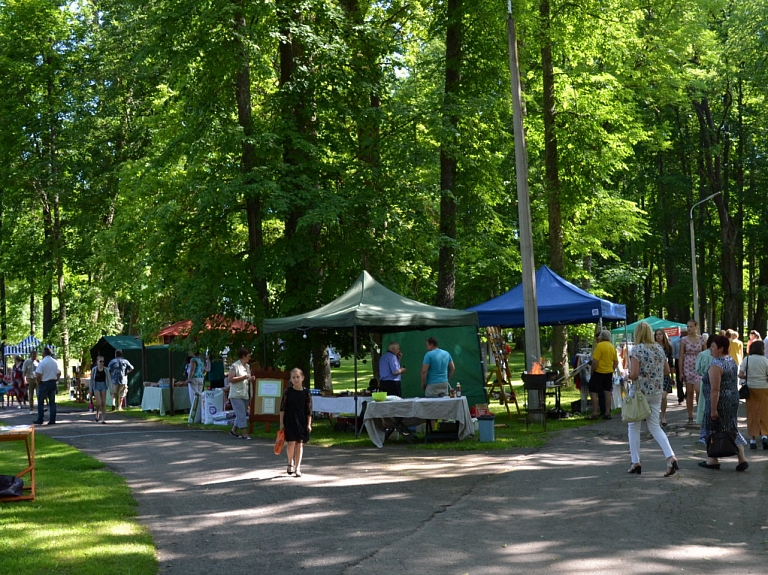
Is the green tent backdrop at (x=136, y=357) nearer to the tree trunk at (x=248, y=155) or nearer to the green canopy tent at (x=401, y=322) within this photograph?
the tree trunk at (x=248, y=155)

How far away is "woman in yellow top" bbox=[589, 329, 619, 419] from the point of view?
66.7ft

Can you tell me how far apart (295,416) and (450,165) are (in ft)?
42.7

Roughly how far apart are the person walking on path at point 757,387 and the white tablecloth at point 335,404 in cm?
689

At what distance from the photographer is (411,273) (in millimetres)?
25141

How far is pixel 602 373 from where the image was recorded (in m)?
20.5

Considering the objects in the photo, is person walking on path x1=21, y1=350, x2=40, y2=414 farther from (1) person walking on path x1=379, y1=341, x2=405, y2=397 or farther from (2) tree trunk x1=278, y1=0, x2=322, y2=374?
(1) person walking on path x1=379, y1=341, x2=405, y2=397

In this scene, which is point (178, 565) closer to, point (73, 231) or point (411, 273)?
point (411, 273)

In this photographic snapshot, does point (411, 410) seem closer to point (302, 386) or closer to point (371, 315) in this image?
point (371, 315)

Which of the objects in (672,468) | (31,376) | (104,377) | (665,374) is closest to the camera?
(672,468)

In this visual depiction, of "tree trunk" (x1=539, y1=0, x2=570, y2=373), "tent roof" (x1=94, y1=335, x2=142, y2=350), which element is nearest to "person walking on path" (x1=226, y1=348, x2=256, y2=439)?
"tree trunk" (x1=539, y1=0, x2=570, y2=373)

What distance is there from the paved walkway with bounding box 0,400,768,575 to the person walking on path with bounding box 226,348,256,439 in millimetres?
2932

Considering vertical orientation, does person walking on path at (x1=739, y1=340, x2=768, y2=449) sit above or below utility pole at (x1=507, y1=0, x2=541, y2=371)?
below

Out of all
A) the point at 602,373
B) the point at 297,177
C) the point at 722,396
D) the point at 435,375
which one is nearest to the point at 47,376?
the point at 297,177

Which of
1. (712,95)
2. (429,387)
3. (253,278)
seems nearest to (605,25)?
(253,278)
